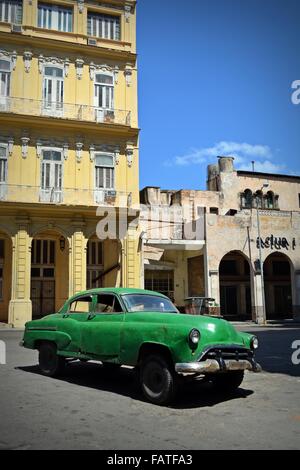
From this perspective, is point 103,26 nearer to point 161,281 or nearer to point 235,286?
point 161,281

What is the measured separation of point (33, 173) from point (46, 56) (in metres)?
6.75

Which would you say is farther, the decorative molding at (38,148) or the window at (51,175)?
the decorative molding at (38,148)

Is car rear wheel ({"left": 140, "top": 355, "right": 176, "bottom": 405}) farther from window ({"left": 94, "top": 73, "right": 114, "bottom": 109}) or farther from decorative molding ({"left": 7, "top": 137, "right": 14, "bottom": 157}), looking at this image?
window ({"left": 94, "top": 73, "right": 114, "bottom": 109})

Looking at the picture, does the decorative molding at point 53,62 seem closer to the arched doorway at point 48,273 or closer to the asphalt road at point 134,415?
the arched doorway at point 48,273

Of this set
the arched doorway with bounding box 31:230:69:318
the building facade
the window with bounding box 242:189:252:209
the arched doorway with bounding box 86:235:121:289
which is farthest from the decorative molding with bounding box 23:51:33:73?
the window with bounding box 242:189:252:209

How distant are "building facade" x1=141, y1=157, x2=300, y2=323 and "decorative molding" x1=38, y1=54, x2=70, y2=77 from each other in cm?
1082

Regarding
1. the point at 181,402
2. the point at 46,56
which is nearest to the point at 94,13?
the point at 46,56

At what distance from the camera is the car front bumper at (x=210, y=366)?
6.18 meters

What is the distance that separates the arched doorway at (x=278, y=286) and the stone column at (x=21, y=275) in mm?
18939

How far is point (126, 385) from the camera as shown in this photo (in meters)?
8.17

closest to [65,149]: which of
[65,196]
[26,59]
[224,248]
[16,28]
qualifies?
[65,196]

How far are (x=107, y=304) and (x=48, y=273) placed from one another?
18635 mm

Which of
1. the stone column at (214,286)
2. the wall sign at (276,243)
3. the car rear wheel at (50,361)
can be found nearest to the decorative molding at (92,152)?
the stone column at (214,286)

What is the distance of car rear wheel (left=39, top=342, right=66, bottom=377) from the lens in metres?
8.78
